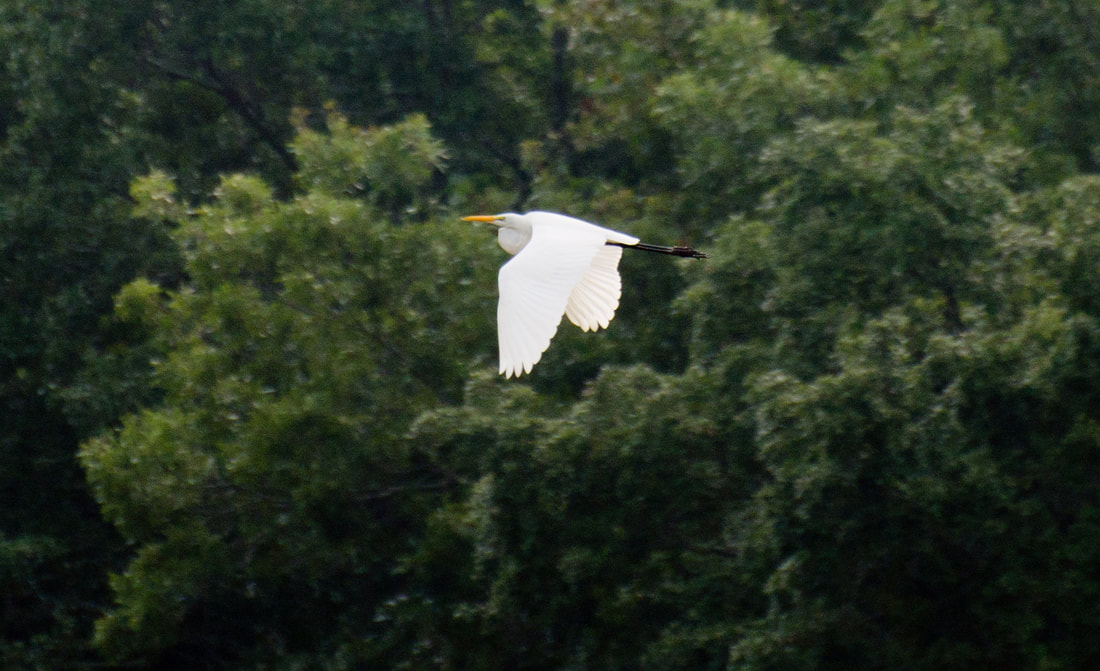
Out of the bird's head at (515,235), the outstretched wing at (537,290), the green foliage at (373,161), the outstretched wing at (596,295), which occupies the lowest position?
the outstretched wing at (537,290)

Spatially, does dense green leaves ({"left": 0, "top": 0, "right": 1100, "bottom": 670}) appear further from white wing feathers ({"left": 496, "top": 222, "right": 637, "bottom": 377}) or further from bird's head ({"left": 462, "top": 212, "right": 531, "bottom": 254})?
bird's head ({"left": 462, "top": 212, "right": 531, "bottom": 254})

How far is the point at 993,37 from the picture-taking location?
10.4 meters

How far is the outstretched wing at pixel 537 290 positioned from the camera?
4988 millimetres

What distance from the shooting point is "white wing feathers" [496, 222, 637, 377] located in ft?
16.5

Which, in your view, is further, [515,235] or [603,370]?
[603,370]

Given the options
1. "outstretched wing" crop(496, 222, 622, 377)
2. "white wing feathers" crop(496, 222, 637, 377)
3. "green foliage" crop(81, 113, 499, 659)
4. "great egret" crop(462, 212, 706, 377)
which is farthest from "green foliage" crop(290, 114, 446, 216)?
"outstretched wing" crop(496, 222, 622, 377)

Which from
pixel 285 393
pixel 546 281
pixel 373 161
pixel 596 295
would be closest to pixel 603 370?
pixel 285 393

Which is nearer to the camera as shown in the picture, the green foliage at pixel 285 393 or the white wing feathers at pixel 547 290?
the white wing feathers at pixel 547 290

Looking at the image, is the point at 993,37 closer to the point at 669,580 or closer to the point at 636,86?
the point at 636,86

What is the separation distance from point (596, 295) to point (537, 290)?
40.4 inches

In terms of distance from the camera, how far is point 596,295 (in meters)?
6.33

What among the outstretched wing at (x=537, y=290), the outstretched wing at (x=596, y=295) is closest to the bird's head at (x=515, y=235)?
the outstretched wing at (x=596, y=295)

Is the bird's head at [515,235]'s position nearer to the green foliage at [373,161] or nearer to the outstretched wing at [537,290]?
the outstretched wing at [537,290]

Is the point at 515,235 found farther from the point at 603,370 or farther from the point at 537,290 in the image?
the point at 603,370
